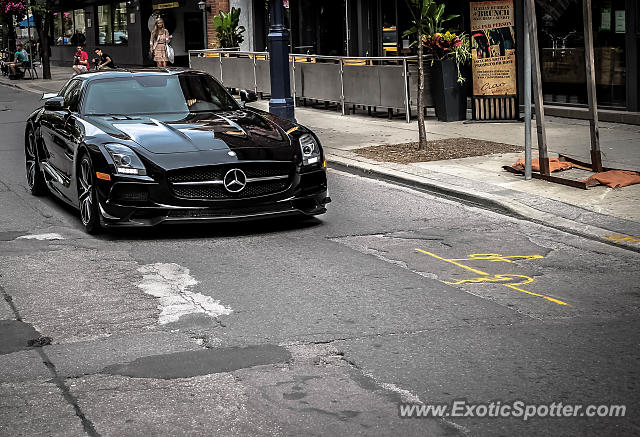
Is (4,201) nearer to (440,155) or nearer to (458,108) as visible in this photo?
(440,155)

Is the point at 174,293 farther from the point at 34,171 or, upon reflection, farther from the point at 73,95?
the point at 34,171

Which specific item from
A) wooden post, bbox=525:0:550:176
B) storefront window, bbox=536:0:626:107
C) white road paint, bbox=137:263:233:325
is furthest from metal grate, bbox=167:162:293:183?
storefront window, bbox=536:0:626:107

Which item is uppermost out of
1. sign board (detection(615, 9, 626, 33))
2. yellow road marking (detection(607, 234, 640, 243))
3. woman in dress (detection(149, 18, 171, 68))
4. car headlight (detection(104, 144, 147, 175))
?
woman in dress (detection(149, 18, 171, 68))

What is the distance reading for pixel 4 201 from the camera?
1106 centimetres

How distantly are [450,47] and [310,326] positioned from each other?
12480mm

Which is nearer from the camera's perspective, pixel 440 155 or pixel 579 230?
pixel 579 230

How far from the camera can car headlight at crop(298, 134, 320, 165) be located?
9242 mm

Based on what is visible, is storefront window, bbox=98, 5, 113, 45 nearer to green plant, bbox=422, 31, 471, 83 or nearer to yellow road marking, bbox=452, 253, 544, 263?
green plant, bbox=422, 31, 471, 83

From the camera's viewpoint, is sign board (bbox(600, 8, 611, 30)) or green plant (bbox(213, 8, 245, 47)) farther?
green plant (bbox(213, 8, 245, 47))

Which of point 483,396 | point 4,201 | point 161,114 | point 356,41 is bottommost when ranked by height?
point 483,396

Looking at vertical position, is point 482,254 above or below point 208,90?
below

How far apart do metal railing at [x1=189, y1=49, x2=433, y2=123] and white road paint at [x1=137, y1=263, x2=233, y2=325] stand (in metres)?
11.0

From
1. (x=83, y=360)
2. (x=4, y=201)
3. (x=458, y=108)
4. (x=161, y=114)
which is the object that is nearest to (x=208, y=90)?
(x=161, y=114)

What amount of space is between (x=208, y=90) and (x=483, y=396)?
642 centimetres
